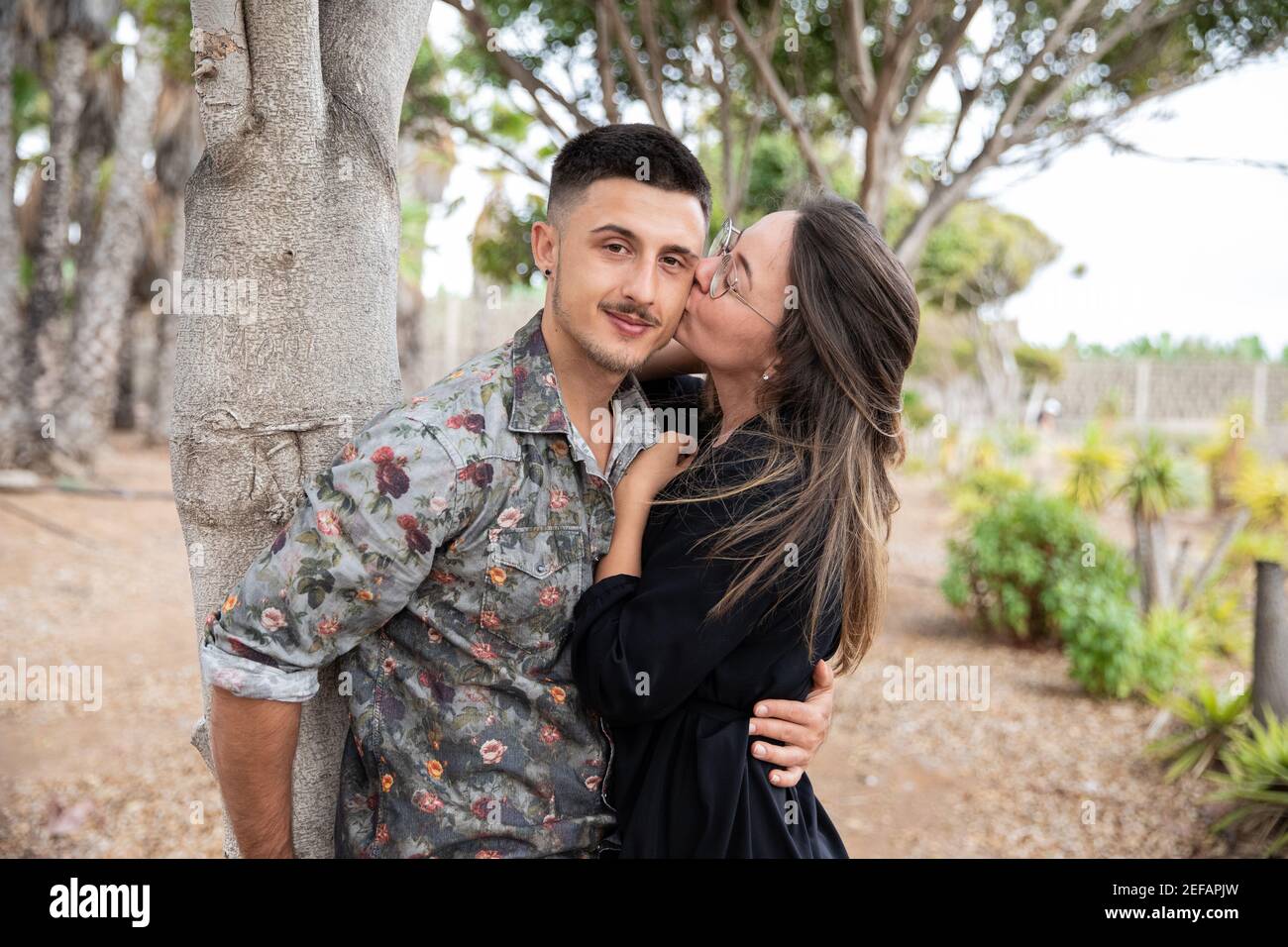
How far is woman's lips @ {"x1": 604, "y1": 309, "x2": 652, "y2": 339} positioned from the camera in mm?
2160

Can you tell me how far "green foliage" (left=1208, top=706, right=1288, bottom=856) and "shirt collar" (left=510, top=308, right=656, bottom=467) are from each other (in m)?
4.41

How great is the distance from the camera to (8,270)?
35.3 ft

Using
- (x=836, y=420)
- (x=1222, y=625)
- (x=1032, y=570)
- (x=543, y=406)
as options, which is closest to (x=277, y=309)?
(x=543, y=406)

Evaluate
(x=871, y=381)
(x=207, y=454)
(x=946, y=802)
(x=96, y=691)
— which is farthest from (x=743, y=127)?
(x=207, y=454)

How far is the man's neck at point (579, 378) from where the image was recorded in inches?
85.4

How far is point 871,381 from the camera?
95.0 inches

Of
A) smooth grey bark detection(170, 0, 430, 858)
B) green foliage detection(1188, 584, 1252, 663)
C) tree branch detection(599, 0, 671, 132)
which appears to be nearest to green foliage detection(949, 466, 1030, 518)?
green foliage detection(1188, 584, 1252, 663)

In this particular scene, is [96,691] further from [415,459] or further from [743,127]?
[743,127]

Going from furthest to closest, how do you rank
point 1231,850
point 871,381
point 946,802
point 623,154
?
point 946,802 → point 1231,850 → point 871,381 → point 623,154

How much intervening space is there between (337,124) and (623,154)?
58 centimetres

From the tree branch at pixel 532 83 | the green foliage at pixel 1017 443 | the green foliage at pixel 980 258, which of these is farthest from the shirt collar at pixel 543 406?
the green foliage at pixel 1017 443

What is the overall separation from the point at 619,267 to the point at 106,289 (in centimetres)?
1233

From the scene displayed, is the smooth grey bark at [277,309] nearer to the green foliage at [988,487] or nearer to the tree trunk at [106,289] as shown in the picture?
the green foliage at [988,487]

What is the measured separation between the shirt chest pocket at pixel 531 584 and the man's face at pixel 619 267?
40 cm
